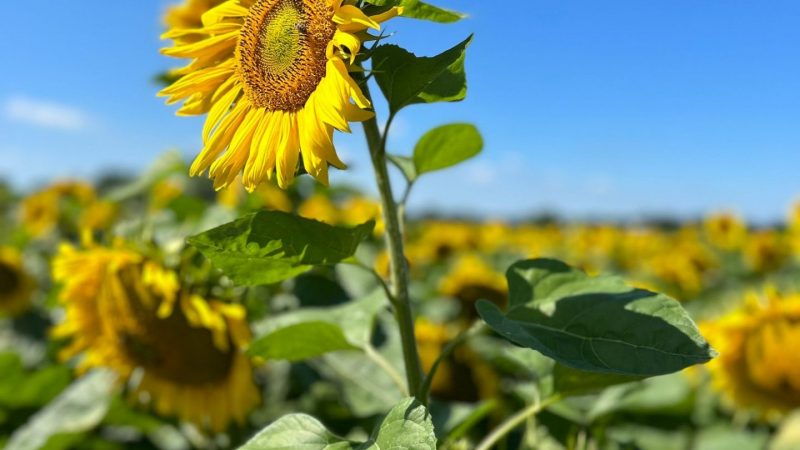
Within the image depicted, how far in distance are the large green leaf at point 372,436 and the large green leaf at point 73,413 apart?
1.51m

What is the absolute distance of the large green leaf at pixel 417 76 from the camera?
1089mm

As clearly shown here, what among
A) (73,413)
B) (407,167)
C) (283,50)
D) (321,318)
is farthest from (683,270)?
(283,50)

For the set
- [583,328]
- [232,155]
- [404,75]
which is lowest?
[583,328]

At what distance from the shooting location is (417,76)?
1114 millimetres

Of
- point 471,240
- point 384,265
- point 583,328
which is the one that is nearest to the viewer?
point 583,328

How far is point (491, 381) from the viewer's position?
118 inches

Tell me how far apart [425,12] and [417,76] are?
0.10 m

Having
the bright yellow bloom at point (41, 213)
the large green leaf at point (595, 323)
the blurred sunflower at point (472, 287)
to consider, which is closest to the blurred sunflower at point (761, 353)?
the blurred sunflower at point (472, 287)

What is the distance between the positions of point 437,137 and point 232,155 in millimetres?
381

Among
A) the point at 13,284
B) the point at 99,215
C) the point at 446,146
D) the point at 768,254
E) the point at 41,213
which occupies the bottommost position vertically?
the point at 768,254

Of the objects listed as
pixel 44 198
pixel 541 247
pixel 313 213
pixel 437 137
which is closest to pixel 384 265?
pixel 313 213

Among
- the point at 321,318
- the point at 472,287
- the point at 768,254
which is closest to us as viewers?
the point at 321,318

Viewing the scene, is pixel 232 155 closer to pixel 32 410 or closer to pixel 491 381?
pixel 491 381

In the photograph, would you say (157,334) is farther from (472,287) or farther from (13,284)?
(13,284)
